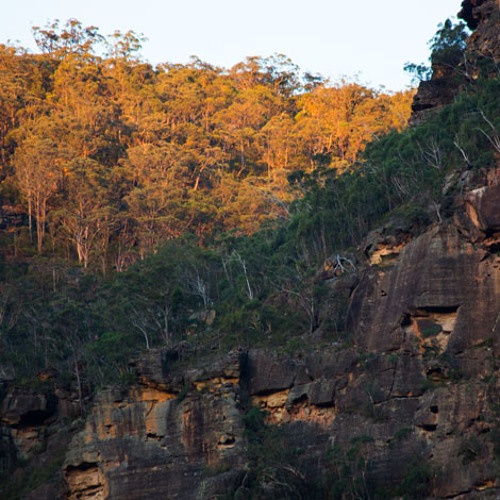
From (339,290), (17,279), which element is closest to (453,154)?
(339,290)

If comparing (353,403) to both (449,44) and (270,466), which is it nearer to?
(270,466)

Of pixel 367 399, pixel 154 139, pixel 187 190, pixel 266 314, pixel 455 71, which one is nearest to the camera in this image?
pixel 367 399

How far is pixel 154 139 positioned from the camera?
70500 millimetres

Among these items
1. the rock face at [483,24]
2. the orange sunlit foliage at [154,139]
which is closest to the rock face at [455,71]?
the rock face at [483,24]

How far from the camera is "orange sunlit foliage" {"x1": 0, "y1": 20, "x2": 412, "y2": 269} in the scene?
2314 inches

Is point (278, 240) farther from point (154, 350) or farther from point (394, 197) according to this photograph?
point (154, 350)

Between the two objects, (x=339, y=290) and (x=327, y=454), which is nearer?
(x=327, y=454)

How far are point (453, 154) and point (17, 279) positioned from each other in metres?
29.1

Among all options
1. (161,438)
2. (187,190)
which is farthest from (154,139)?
(161,438)

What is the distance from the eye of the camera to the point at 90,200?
59.0 meters

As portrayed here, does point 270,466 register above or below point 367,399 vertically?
below

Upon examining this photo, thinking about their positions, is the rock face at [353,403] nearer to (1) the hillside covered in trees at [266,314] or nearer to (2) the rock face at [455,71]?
(1) the hillside covered in trees at [266,314]

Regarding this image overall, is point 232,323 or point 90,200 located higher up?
point 90,200

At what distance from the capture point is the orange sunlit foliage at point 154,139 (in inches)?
2314
